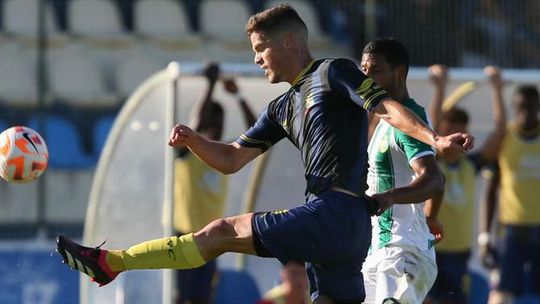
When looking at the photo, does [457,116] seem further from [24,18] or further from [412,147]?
[24,18]

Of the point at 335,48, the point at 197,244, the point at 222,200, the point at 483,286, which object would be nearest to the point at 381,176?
the point at 197,244

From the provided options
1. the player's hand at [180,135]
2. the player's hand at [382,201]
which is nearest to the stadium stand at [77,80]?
the player's hand at [180,135]

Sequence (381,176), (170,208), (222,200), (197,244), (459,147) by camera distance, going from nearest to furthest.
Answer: (459,147) < (197,244) < (381,176) < (170,208) < (222,200)

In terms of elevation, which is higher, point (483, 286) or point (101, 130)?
point (101, 130)

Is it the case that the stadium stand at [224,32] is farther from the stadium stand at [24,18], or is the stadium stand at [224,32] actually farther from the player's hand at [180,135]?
the player's hand at [180,135]

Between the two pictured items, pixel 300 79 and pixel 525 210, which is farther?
pixel 525 210

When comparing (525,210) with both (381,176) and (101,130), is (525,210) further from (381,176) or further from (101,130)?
(101,130)

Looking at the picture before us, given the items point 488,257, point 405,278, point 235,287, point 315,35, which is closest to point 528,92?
point 488,257

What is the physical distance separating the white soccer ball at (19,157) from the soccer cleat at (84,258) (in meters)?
1.09

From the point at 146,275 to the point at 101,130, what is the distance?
5.42 metres

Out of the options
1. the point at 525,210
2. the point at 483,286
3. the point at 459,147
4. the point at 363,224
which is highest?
the point at 459,147

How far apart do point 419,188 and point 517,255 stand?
4.88 meters

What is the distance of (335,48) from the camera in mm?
16422

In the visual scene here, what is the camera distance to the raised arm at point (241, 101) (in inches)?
373
